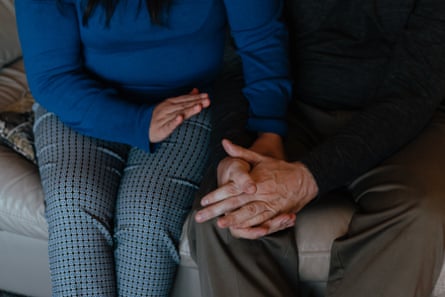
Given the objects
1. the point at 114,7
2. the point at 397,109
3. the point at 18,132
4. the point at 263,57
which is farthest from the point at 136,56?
the point at 397,109

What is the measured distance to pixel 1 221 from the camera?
133 centimetres

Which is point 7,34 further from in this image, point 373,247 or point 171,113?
point 373,247

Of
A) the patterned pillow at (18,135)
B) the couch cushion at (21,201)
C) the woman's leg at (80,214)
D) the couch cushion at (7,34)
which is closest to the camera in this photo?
the woman's leg at (80,214)

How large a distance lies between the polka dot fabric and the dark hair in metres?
0.27

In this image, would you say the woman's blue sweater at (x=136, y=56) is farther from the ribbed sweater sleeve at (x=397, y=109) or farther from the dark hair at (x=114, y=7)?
the ribbed sweater sleeve at (x=397, y=109)

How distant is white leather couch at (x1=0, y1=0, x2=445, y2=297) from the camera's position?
3.63 feet

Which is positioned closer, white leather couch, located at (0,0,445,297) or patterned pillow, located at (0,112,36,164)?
white leather couch, located at (0,0,445,297)

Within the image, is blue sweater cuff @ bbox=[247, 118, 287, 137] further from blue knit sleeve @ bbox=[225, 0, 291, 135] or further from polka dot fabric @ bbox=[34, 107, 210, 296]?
polka dot fabric @ bbox=[34, 107, 210, 296]

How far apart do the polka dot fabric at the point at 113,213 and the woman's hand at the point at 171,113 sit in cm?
6

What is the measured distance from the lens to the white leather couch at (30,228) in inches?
43.6

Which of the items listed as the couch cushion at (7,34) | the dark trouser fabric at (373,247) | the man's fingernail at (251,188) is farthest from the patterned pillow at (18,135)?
the man's fingernail at (251,188)

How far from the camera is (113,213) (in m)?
1.18

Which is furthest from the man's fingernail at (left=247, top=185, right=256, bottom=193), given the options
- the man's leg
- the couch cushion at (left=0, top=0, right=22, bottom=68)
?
the couch cushion at (left=0, top=0, right=22, bottom=68)

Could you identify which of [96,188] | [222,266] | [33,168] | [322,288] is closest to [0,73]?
[33,168]
